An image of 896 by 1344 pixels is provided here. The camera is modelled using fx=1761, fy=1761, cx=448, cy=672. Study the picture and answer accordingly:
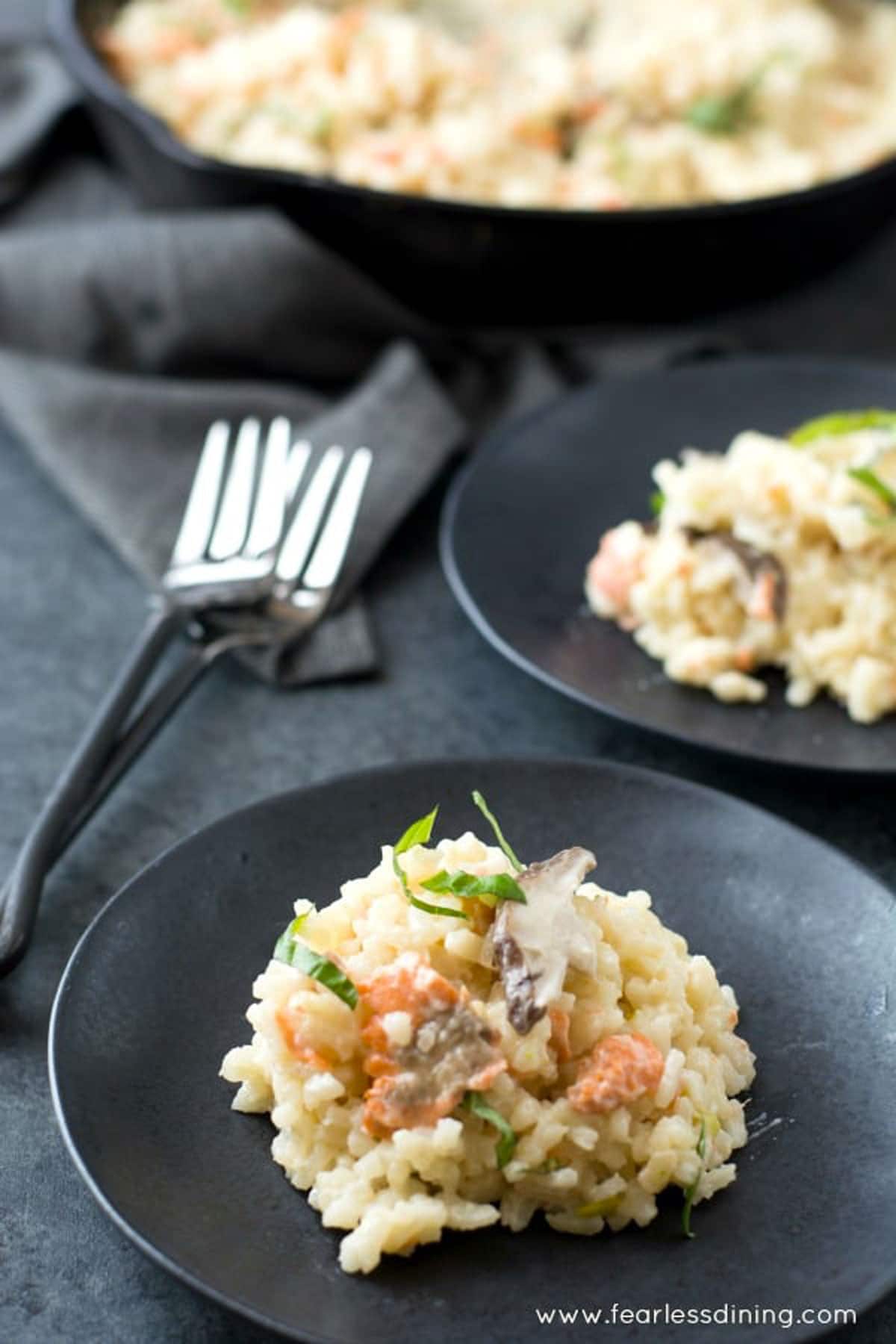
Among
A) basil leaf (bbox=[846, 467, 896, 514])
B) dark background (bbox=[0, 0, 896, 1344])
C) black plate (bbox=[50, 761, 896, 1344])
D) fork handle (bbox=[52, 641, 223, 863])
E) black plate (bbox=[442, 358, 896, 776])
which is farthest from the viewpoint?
basil leaf (bbox=[846, 467, 896, 514])

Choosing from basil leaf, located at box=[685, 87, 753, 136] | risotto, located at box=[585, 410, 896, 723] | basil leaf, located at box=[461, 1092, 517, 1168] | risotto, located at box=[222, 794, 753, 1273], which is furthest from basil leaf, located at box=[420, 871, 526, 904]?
basil leaf, located at box=[685, 87, 753, 136]

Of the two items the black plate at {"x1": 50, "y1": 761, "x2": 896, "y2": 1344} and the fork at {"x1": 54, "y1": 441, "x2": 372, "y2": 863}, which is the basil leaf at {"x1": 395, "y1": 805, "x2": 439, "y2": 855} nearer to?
the black plate at {"x1": 50, "y1": 761, "x2": 896, "y2": 1344}

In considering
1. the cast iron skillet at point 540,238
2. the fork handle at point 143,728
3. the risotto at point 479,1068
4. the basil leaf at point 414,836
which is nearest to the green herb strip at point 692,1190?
the risotto at point 479,1068

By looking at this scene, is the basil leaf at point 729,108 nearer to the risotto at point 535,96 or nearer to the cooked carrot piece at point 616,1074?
the risotto at point 535,96

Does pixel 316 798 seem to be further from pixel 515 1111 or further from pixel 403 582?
pixel 403 582

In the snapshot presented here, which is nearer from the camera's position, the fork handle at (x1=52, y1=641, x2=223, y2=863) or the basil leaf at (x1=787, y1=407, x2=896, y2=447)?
the fork handle at (x1=52, y1=641, x2=223, y2=863)

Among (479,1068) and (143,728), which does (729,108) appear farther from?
(479,1068)
